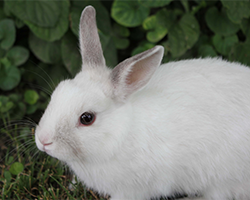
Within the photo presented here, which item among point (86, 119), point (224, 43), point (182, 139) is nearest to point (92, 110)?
point (86, 119)

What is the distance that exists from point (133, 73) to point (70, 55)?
1327 millimetres

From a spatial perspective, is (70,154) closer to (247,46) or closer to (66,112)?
(66,112)

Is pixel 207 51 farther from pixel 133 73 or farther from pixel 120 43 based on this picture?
pixel 133 73

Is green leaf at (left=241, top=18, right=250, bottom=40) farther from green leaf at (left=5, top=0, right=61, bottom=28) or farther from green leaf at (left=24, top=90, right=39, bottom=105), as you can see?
green leaf at (left=24, top=90, right=39, bottom=105)

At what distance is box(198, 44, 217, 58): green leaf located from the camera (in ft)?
10.0

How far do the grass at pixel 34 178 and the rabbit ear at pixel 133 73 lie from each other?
88cm

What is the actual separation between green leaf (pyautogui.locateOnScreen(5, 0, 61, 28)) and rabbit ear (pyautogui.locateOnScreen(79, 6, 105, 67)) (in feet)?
3.03

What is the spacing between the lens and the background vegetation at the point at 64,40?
2682 mm

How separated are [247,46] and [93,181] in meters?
2.02

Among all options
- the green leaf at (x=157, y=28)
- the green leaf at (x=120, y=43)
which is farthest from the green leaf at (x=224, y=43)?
the green leaf at (x=120, y=43)

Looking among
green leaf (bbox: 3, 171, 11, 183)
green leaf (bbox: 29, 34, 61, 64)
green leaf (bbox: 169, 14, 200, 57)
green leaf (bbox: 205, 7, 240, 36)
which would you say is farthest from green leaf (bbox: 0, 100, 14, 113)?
green leaf (bbox: 205, 7, 240, 36)

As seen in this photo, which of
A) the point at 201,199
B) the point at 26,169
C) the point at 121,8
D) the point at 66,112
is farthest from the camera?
the point at 121,8

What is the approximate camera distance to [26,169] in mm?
2611

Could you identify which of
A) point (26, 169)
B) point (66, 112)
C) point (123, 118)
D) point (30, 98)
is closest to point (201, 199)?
point (123, 118)
